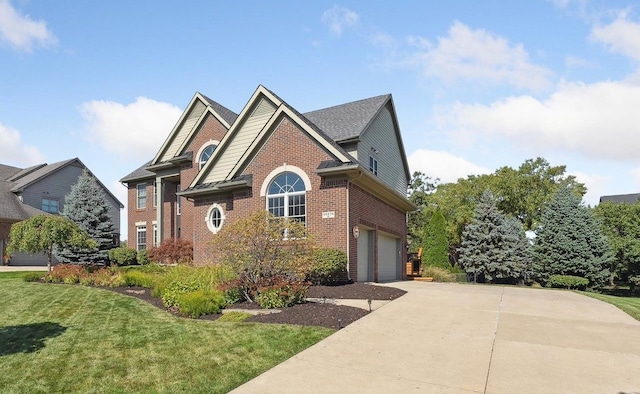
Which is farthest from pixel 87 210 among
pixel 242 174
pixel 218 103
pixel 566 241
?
pixel 566 241

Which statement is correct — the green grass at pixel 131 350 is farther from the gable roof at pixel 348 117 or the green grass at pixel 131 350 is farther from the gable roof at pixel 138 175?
the gable roof at pixel 138 175

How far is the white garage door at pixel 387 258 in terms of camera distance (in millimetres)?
20098

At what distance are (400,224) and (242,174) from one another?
9.78 m

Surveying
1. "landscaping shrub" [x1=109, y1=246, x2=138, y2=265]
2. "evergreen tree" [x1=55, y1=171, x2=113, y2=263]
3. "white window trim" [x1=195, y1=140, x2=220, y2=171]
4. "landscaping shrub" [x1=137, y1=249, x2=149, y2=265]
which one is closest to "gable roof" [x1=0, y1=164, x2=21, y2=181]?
"evergreen tree" [x1=55, y1=171, x2=113, y2=263]

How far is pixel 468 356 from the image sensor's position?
6.81 m

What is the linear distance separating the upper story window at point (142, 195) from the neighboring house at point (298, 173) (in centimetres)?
310

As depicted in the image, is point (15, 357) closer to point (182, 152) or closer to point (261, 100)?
point (261, 100)

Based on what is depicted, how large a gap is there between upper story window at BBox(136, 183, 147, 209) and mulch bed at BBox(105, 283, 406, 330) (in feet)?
63.1

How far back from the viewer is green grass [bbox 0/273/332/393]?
223 inches

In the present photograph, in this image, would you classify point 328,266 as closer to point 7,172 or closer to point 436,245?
point 436,245

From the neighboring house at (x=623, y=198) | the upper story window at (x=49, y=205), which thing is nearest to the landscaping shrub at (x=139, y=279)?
the upper story window at (x=49, y=205)

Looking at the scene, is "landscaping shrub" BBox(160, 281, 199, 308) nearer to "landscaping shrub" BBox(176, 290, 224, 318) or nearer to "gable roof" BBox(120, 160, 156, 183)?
"landscaping shrub" BBox(176, 290, 224, 318)

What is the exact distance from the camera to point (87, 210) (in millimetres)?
30156

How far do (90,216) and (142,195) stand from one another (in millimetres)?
3811
